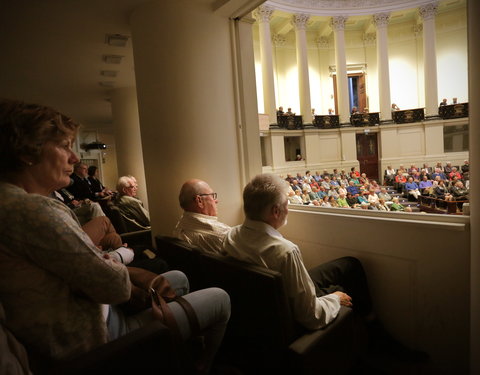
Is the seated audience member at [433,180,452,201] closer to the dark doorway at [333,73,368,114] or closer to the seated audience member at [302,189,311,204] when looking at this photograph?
the seated audience member at [302,189,311,204]

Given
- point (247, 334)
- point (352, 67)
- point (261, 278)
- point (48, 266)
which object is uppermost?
point (352, 67)

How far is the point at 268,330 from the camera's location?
1.16 m

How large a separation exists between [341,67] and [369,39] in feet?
2.62

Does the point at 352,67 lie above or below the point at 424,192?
above

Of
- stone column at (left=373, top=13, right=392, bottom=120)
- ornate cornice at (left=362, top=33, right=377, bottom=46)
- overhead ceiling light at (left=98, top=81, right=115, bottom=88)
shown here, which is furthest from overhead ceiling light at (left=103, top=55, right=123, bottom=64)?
ornate cornice at (left=362, top=33, right=377, bottom=46)

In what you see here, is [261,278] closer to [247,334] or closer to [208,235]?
[247,334]

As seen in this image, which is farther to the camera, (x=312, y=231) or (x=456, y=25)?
(x=456, y=25)

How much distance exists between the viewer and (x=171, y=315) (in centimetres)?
101

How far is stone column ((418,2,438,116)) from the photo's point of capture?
3.39 m

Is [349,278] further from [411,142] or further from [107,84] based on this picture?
[107,84]

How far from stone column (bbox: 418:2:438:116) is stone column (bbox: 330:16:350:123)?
1914 mm

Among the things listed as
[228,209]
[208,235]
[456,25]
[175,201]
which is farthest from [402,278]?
[456,25]

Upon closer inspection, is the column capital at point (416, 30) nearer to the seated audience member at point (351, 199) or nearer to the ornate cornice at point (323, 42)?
the ornate cornice at point (323, 42)

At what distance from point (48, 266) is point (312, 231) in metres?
1.87
